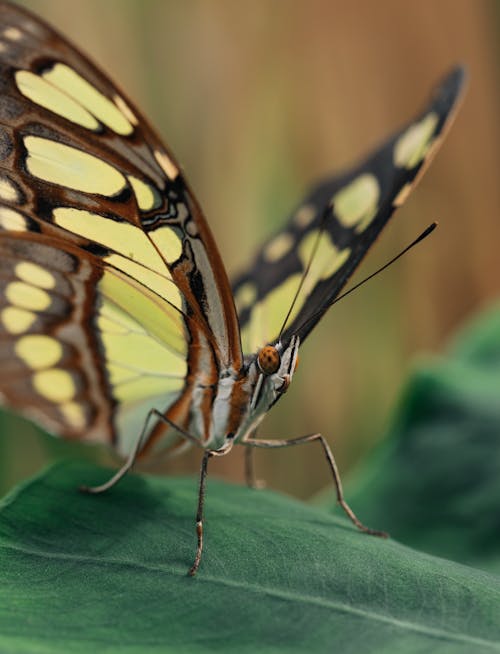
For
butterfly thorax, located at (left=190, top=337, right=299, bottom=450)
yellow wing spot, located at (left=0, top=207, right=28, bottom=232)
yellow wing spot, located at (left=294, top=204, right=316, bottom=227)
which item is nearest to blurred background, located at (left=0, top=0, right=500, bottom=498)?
yellow wing spot, located at (left=294, top=204, right=316, bottom=227)

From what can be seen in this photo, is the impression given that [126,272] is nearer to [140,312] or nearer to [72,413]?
[140,312]

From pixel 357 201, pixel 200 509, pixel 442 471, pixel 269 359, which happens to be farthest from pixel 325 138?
pixel 200 509

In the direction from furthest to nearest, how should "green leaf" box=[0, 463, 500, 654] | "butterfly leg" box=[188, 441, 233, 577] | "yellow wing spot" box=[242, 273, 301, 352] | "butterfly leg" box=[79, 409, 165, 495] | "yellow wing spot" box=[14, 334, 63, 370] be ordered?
"yellow wing spot" box=[242, 273, 301, 352]
"yellow wing spot" box=[14, 334, 63, 370]
"butterfly leg" box=[79, 409, 165, 495]
"butterfly leg" box=[188, 441, 233, 577]
"green leaf" box=[0, 463, 500, 654]

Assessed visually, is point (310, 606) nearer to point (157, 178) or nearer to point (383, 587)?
point (383, 587)

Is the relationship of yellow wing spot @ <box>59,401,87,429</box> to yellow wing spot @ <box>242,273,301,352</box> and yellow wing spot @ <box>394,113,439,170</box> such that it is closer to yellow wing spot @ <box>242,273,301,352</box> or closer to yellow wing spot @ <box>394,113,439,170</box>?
yellow wing spot @ <box>242,273,301,352</box>

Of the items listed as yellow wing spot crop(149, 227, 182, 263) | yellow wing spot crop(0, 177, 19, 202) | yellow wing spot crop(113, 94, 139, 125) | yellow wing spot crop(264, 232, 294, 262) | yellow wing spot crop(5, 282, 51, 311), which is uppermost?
yellow wing spot crop(113, 94, 139, 125)

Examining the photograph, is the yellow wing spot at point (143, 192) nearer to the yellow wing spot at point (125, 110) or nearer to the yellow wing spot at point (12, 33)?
the yellow wing spot at point (125, 110)
